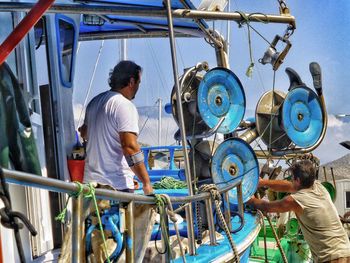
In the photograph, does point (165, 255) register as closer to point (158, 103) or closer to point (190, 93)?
point (190, 93)

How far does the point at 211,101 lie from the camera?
5.30m

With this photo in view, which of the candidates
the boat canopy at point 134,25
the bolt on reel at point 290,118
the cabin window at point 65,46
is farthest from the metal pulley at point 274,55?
the cabin window at point 65,46

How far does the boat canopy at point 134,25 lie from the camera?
481 centimetres

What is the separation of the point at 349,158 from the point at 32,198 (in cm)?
2483

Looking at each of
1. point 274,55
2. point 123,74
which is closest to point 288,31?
point 274,55

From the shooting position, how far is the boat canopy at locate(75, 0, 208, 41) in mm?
4812

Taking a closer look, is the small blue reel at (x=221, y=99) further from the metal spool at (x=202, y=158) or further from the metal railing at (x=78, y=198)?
the metal railing at (x=78, y=198)

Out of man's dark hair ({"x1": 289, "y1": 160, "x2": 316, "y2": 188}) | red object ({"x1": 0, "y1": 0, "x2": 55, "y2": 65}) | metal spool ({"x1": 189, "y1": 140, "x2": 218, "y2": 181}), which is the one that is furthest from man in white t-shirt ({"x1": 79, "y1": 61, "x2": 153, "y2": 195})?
man's dark hair ({"x1": 289, "y1": 160, "x2": 316, "y2": 188})

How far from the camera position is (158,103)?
24.3 metres

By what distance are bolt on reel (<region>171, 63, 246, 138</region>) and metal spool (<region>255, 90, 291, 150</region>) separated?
954mm

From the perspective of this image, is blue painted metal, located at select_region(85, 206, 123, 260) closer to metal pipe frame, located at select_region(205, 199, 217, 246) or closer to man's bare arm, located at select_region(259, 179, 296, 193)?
metal pipe frame, located at select_region(205, 199, 217, 246)

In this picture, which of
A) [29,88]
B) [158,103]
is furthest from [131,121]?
[158,103]

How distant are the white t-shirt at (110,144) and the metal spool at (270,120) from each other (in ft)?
9.34

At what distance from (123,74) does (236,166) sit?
5.82 ft
